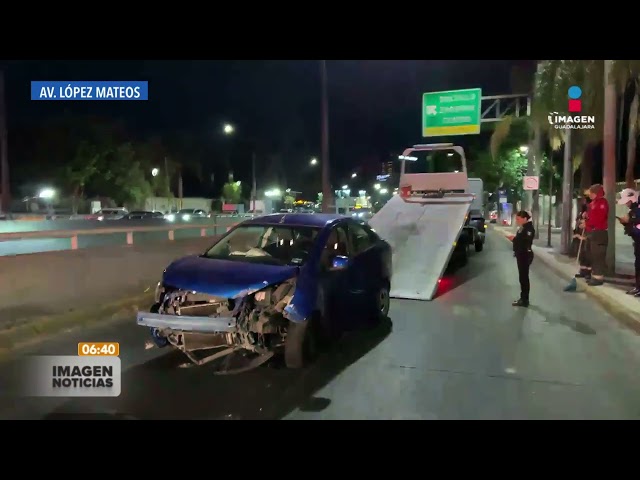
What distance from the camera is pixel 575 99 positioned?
1795 centimetres

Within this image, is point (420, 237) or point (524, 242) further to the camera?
point (420, 237)

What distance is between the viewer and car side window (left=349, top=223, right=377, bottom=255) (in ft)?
27.7

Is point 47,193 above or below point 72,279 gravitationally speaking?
above

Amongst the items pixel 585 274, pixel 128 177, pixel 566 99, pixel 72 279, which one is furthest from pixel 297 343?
pixel 128 177

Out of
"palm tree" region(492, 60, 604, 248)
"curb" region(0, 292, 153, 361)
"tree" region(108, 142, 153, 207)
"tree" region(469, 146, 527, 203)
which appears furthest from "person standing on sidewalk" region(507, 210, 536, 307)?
"tree" region(108, 142, 153, 207)

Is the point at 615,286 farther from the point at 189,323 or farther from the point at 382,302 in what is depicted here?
the point at 189,323

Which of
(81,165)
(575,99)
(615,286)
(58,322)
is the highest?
(575,99)

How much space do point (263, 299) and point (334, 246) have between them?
5.64 ft

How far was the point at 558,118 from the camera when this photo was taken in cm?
1939

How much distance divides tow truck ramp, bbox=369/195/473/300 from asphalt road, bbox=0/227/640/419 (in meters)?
2.21

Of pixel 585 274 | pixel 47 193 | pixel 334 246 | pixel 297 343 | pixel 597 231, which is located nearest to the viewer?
pixel 297 343

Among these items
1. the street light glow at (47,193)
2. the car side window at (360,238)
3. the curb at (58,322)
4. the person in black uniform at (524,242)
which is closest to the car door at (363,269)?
the car side window at (360,238)

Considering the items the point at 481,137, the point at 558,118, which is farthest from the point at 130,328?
the point at 481,137

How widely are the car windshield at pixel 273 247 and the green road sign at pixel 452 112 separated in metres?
22.0
